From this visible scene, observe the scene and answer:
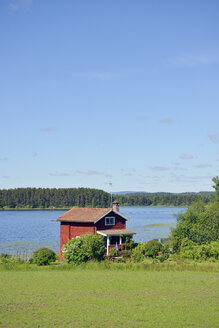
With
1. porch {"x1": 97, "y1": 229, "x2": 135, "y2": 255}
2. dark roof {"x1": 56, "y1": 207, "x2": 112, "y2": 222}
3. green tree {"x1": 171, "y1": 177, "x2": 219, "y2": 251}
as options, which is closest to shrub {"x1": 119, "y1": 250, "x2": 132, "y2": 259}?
porch {"x1": 97, "y1": 229, "x2": 135, "y2": 255}

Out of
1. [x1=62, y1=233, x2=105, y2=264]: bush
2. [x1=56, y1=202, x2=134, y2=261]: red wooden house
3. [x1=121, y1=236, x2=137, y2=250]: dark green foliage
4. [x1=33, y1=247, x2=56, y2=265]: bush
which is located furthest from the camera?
[x1=56, y1=202, x2=134, y2=261]: red wooden house

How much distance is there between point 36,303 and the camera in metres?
19.9

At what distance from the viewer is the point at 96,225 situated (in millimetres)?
50031

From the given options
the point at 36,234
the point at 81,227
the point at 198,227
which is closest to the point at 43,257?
the point at 81,227

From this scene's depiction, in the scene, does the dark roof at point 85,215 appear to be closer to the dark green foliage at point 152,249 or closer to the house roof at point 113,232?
the house roof at point 113,232

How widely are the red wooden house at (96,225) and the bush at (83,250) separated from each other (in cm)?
912

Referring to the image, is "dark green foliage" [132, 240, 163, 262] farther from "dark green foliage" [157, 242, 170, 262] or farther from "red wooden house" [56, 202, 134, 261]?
"red wooden house" [56, 202, 134, 261]

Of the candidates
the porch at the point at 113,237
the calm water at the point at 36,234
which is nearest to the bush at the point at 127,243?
the porch at the point at 113,237

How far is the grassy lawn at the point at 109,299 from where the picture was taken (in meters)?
16.7

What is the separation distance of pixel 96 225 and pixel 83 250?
11.2 meters

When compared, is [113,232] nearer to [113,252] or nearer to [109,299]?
[113,252]

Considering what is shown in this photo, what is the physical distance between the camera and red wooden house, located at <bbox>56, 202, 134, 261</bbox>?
164 feet

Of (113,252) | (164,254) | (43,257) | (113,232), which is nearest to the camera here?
(43,257)

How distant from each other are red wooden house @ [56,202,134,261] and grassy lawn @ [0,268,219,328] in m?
18.9
